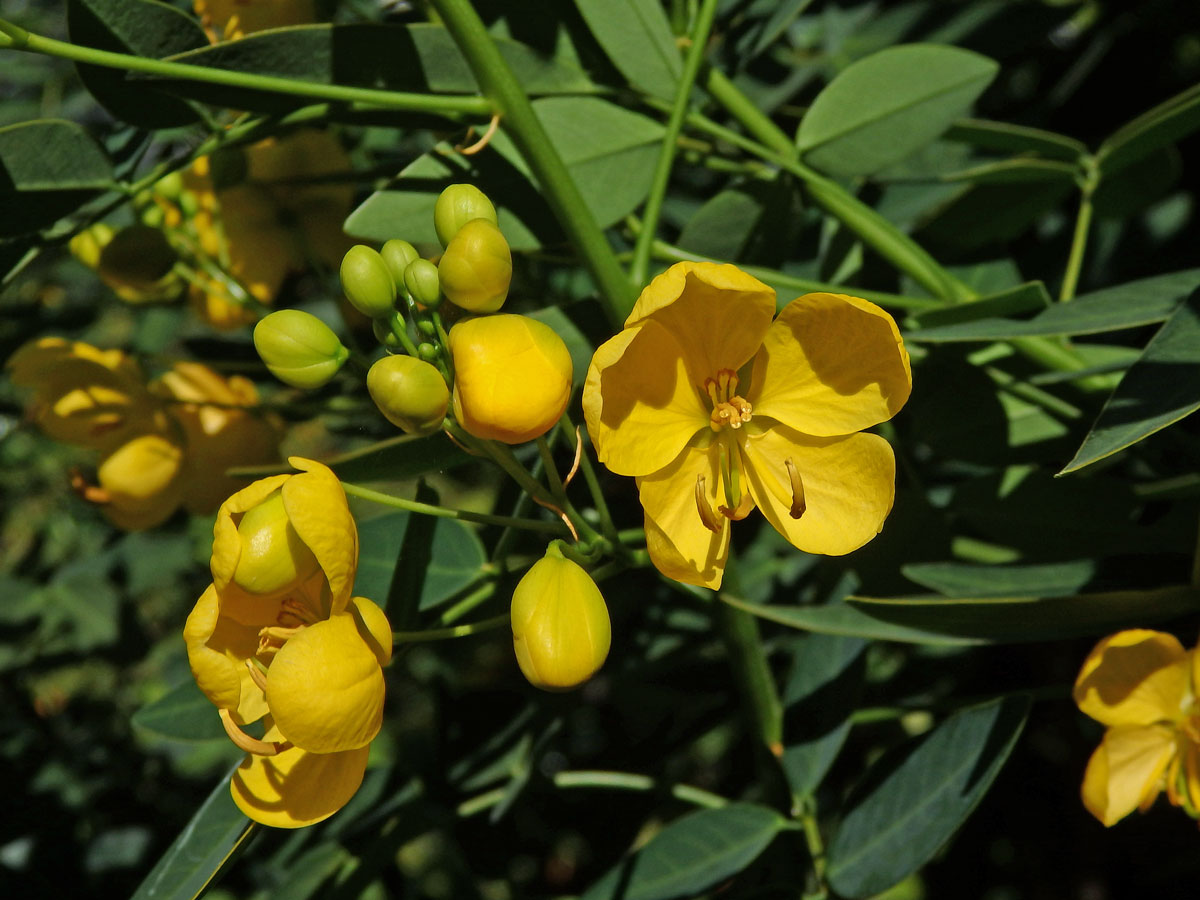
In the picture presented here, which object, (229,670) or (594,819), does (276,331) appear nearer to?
(229,670)

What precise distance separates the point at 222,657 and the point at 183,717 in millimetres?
394

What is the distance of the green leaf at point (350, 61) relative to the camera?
111 cm

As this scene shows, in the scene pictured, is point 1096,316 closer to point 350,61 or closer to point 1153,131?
point 1153,131

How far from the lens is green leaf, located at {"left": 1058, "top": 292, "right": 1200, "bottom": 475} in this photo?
0.95 metres

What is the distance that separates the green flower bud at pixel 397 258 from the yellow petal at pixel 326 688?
35 cm

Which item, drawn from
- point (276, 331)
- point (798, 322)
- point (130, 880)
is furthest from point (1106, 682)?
point (130, 880)

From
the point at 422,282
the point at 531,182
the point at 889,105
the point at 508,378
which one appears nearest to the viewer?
the point at 508,378

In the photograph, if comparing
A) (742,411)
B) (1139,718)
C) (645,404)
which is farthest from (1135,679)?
(645,404)

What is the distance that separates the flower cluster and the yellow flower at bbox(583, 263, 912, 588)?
0.84 metres

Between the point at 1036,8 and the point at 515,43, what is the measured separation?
1117 mm

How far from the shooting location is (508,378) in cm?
92

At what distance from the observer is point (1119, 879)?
197 cm

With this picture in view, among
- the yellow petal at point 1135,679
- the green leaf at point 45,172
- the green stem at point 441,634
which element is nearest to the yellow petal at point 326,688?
the green stem at point 441,634

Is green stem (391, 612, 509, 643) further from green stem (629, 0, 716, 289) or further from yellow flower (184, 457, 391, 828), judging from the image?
green stem (629, 0, 716, 289)
